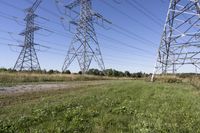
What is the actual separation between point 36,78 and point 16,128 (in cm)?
2333

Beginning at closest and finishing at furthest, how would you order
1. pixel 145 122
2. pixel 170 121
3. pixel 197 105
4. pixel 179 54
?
1. pixel 145 122
2. pixel 170 121
3. pixel 197 105
4. pixel 179 54

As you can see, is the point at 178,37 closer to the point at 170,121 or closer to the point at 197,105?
the point at 197,105

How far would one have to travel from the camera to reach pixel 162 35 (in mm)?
21641

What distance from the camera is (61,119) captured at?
22.0 ft

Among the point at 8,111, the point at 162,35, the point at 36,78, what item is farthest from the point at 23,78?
the point at 8,111

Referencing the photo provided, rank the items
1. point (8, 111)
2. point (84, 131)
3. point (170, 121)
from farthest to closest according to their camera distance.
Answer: point (8, 111) → point (170, 121) → point (84, 131)

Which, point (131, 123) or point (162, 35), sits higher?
point (162, 35)

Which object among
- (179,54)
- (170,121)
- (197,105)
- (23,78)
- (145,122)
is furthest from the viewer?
(23,78)

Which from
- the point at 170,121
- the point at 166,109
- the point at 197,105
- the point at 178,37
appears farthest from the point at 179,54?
the point at 170,121

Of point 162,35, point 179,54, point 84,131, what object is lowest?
point 84,131

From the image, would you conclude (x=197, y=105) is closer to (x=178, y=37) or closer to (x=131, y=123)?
(x=131, y=123)

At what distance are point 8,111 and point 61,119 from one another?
2.20m

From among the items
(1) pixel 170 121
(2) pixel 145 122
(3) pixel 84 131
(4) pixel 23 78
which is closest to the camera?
(3) pixel 84 131

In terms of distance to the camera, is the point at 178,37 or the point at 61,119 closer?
the point at 61,119
